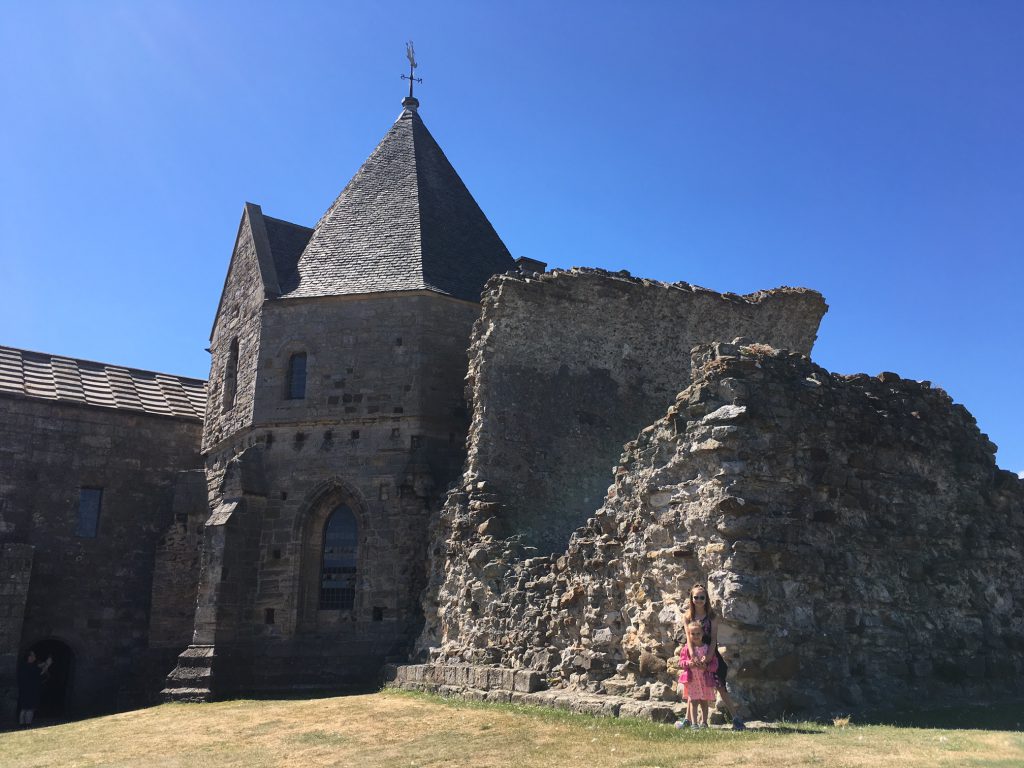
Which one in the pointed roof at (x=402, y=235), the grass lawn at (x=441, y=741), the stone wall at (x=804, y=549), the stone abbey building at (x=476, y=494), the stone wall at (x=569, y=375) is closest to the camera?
the grass lawn at (x=441, y=741)

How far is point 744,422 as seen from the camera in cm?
971

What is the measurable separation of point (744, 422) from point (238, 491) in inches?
415

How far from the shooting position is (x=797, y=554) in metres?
9.39

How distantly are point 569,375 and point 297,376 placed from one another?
5518mm

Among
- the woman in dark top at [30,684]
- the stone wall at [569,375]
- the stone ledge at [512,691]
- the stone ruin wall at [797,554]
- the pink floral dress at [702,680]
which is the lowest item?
the woman in dark top at [30,684]

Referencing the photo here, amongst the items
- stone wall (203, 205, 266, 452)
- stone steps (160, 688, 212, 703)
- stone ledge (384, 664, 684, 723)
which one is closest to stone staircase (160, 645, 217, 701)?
stone steps (160, 688, 212, 703)

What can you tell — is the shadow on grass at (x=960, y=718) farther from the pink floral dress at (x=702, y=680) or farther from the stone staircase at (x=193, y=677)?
the stone staircase at (x=193, y=677)

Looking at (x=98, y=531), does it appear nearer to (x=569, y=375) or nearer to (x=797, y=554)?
(x=569, y=375)

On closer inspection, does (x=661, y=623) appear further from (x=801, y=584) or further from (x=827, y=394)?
(x=827, y=394)

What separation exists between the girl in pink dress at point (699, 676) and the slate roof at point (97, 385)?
15.9 meters

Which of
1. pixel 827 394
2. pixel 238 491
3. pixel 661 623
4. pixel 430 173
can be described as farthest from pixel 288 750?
pixel 430 173

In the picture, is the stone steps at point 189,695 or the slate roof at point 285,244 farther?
the slate roof at point 285,244

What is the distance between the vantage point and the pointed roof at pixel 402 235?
18.9m

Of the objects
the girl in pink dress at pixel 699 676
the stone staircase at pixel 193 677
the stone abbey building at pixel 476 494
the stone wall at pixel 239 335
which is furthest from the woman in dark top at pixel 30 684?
the girl in pink dress at pixel 699 676
